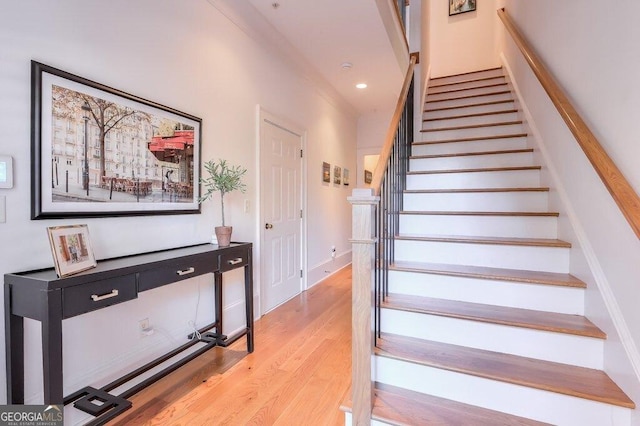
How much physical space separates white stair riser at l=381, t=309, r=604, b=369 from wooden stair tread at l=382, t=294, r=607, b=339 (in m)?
0.03

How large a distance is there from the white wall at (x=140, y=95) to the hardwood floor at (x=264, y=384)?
0.93 ft

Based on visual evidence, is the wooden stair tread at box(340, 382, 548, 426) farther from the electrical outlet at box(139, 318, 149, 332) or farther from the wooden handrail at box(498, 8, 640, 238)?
the electrical outlet at box(139, 318, 149, 332)

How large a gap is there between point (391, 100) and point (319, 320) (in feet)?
12.5

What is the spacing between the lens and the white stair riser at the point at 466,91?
13.2 ft

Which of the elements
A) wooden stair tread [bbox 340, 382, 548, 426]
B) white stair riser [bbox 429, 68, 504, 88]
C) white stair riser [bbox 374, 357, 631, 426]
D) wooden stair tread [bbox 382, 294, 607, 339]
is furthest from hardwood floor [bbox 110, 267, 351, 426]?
white stair riser [bbox 429, 68, 504, 88]

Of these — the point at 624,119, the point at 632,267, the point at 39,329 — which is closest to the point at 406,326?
the point at 632,267

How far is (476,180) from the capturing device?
267 centimetres

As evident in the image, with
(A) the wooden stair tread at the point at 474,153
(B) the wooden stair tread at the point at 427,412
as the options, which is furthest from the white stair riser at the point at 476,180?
(B) the wooden stair tread at the point at 427,412

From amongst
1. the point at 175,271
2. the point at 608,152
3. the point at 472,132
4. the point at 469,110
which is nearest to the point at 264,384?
the point at 175,271

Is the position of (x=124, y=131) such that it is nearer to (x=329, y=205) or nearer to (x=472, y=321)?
(x=472, y=321)

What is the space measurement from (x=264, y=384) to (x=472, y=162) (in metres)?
2.47

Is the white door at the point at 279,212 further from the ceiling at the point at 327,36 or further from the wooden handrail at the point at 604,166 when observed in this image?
the wooden handrail at the point at 604,166

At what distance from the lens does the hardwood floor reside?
178 cm

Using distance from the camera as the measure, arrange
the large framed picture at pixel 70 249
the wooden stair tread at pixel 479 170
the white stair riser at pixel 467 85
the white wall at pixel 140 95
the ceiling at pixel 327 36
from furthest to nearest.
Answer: the white stair riser at pixel 467 85 → the ceiling at pixel 327 36 → the wooden stair tread at pixel 479 170 → the white wall at pixel 140 95 → the large framed picture at pixel 70 249
